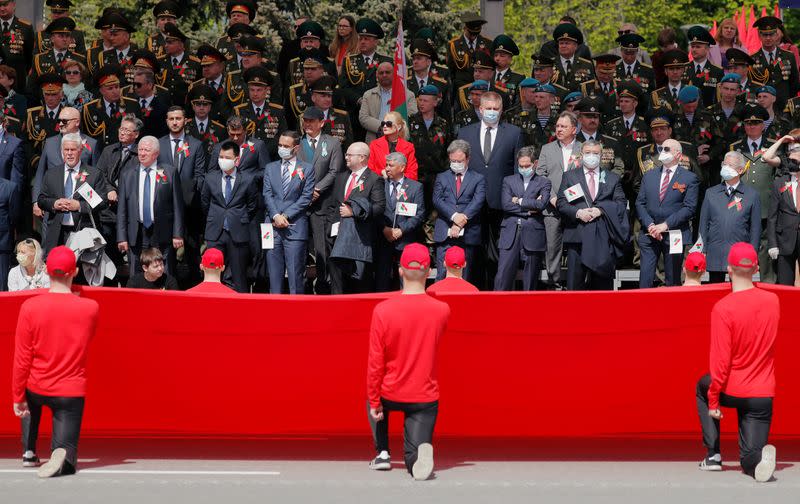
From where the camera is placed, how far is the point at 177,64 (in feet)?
65.2

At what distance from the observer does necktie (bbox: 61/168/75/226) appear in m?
16.5

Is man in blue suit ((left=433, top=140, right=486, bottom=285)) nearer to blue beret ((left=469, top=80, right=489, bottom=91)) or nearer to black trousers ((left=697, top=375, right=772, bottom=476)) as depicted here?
blue beret ((left=469, top=80, right=489, bottom=91))

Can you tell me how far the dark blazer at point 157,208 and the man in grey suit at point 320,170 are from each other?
5.02ft

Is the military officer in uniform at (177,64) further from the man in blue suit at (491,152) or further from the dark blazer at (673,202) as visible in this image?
the dark blazer at (673,202)

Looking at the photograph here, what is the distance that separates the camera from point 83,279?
1677 cm

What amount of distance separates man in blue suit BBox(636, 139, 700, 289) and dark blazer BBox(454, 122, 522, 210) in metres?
1.60

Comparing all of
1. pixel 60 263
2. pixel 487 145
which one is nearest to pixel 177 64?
pixel 487 145

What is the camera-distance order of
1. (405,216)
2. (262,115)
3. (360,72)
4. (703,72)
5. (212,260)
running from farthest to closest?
(703,72) < (360,72) < (262,115) < (405,216) < (212,260)

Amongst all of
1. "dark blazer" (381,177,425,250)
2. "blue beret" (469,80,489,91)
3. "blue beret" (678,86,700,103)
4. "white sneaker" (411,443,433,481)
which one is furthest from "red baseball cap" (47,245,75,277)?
"blue beret" (678,86,700,103)

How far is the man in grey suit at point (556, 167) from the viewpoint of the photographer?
16.8 meters

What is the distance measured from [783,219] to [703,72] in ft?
12.3

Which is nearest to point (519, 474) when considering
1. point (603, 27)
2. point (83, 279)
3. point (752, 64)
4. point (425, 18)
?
point (83, 279)

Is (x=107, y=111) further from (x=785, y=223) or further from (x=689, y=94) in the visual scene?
(x=785, y=223)

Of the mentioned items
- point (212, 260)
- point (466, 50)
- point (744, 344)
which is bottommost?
point (744, 344)
